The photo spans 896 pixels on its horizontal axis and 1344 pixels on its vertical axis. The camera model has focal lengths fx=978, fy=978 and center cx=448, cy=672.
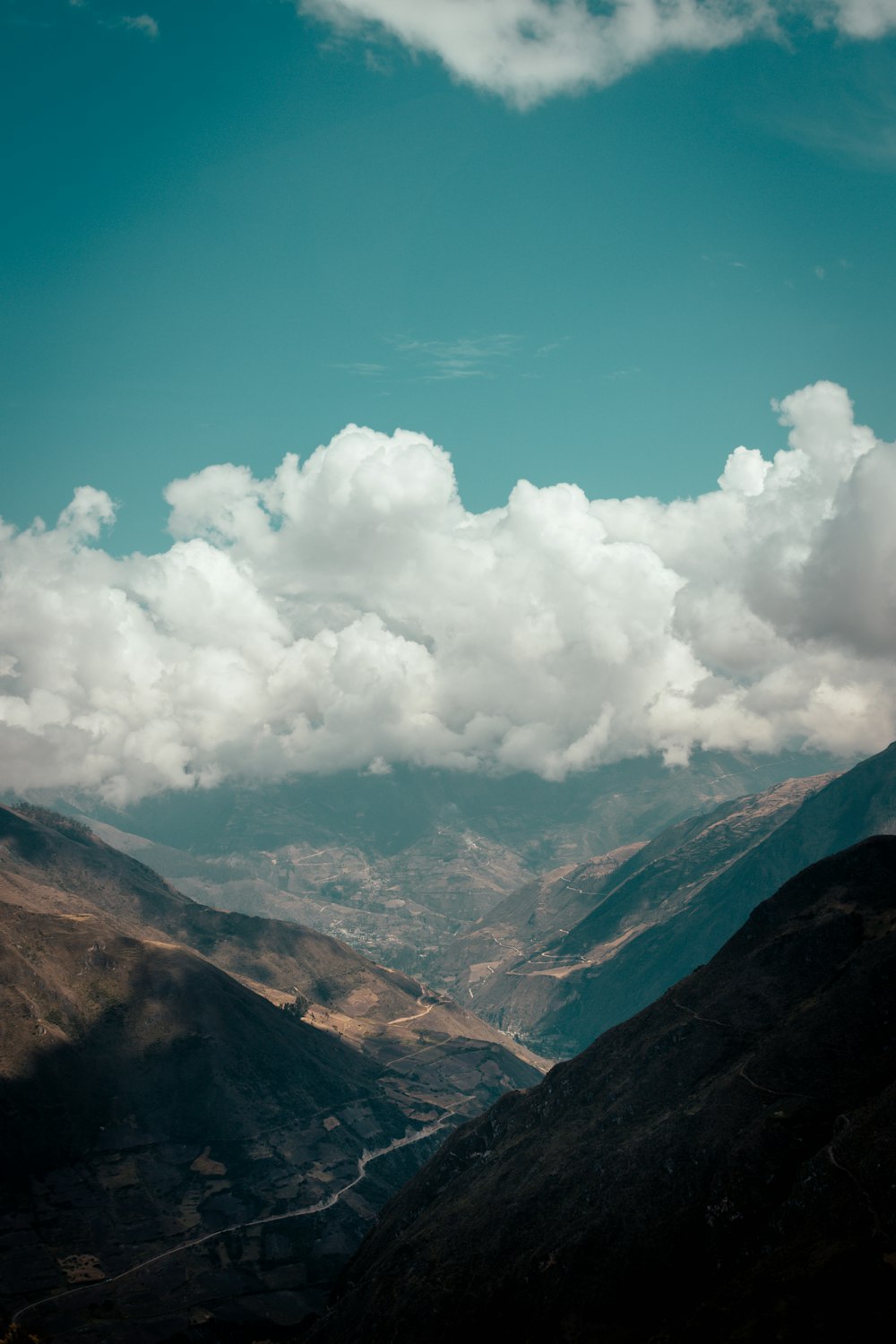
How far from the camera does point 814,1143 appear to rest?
195250 millimetres

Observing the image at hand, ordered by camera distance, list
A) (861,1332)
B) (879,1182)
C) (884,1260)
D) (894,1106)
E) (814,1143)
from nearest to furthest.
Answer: (861,1332) < (884,1260) < (879,1182) < (894,1106) < (814,1143)

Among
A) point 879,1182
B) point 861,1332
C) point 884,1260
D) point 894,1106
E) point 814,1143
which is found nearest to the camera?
point 861,1332

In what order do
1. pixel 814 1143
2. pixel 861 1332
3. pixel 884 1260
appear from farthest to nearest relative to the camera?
pixel 814 1143 → pixel 884 1260 → pixel 861 1332

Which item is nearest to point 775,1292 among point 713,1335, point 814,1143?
point 713,1335

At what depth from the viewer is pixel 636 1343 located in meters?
174

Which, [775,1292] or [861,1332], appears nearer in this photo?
[861,1332]

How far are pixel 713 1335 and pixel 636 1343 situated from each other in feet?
74.3

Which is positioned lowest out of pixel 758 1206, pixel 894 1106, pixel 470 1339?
pixel 470 1339

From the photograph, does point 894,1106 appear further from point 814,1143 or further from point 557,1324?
point 557,1324

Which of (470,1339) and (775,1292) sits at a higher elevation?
(775,1292)

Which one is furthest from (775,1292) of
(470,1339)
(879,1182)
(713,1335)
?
(470,1339)

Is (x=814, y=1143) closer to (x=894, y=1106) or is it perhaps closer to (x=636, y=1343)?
(x=894, y=1106)

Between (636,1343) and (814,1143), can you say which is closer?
(636,1343)

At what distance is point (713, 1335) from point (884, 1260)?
1178 inches
